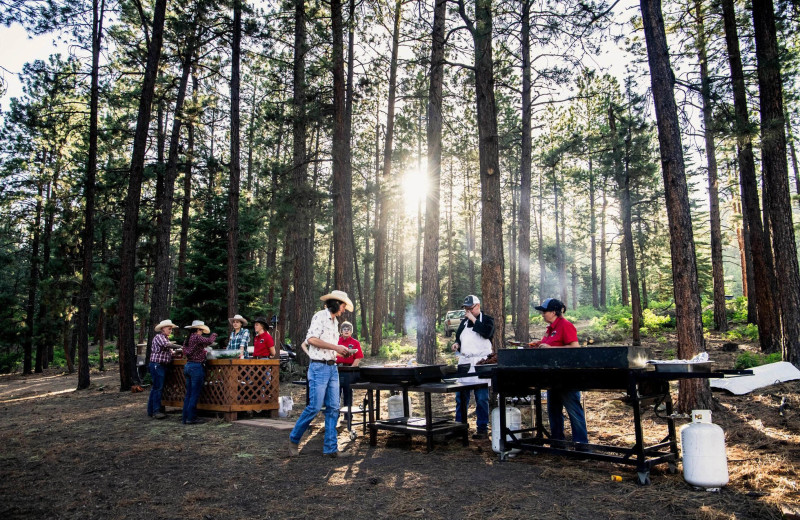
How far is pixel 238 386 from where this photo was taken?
32.6ft

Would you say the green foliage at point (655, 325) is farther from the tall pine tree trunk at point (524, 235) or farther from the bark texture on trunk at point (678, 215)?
the bark texture on trunk at point (678, 215)

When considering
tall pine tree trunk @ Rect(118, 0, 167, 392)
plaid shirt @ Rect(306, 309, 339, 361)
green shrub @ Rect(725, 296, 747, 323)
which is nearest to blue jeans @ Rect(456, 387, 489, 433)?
plaid shirt @ Rect(306, 309, 339, 361)

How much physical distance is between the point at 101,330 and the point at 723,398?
80.8 ft

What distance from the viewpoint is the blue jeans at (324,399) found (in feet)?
21.1

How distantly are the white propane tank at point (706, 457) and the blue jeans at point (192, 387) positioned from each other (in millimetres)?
8041

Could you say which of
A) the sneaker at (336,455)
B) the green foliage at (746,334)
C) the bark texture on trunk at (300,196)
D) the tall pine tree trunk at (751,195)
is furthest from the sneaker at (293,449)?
the green foliage at (746,334)

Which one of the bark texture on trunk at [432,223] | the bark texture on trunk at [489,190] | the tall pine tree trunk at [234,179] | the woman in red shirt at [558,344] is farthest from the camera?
the tall pine tree trunk at [234,179]

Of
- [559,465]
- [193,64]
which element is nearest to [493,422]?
[559,465]

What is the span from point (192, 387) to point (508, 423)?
20.0 ft

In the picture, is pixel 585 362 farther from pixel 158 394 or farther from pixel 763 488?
pixel 158 394

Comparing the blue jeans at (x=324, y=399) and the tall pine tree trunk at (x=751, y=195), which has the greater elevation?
the tall pine tree trunk at (x=751, y=195)

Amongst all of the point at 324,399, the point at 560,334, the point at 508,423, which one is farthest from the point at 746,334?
the point at 324,399

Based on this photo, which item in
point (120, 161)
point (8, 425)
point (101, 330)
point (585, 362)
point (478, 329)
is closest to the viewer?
point (585, 362)

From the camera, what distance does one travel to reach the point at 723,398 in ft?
30.1
